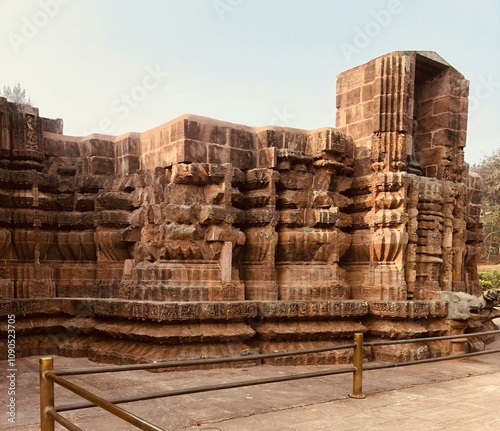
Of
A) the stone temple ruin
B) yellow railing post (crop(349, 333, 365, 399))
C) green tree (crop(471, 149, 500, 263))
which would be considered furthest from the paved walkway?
green tree (crop(471, 149, 500, 263))

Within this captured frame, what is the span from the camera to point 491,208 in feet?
130

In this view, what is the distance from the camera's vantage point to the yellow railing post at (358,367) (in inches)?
231

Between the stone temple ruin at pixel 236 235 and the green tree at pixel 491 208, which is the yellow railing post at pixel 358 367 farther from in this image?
the green tree at pixel 491 208

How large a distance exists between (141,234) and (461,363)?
5.98 m

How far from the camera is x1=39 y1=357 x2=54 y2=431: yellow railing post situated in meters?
3.48

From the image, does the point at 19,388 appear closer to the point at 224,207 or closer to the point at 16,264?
the point at 16,264

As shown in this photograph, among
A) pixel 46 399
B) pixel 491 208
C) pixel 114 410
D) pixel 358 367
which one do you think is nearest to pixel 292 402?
pixel 358 367

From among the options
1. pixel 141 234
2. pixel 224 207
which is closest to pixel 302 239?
pixel 224 207

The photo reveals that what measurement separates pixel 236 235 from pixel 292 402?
3138 mm

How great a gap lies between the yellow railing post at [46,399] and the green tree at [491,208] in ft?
125

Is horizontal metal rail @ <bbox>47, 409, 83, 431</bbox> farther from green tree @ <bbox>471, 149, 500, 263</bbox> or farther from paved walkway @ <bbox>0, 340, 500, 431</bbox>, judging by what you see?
green tree @ <bbox>471, 149, 500, 263</bbox>

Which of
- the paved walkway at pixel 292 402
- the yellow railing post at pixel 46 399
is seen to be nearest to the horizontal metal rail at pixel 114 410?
the yellow railing post at pixel 46 399

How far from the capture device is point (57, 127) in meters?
10.0

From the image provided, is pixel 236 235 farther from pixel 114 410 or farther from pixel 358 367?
pixel 114 410
